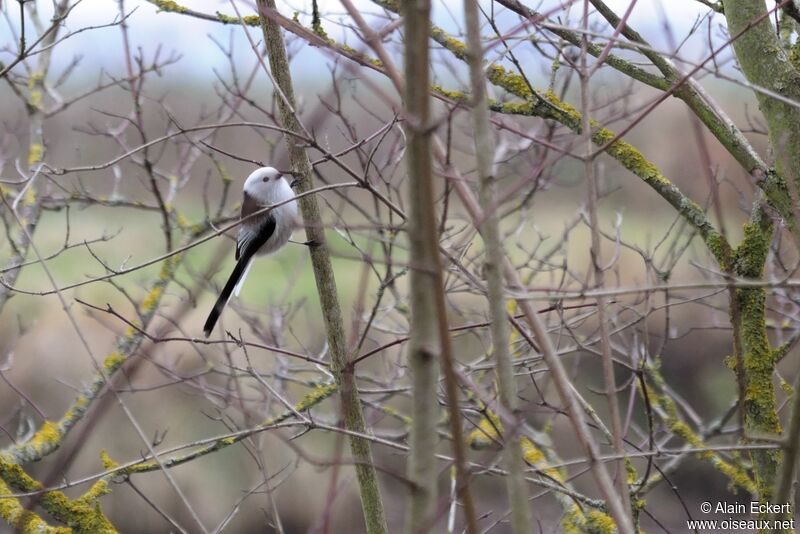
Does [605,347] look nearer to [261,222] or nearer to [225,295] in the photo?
[225,295]

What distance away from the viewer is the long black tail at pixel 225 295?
2654 millimetres

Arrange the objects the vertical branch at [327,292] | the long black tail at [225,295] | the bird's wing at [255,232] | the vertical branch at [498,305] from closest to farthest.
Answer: the vertical branch at [498,305] → the vertical branch at [327,292] → the long black tail at [225,295] → the bird's wing at [255,232]

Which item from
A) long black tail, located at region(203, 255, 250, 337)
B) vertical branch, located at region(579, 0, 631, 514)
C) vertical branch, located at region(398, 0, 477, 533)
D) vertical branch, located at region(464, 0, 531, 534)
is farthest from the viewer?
long black tail, located at region(203, 255, 250, 337)

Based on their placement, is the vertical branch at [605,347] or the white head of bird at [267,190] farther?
the white head of bird at [267,190]

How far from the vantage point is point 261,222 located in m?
3.03

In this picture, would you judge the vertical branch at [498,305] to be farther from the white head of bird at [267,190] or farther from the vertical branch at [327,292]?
the white head of bird at [267,190]

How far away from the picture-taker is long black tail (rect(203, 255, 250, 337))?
8.71 ft

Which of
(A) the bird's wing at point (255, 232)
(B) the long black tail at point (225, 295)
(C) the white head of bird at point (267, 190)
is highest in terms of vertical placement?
(C) the white head of bird at point (267, 190)

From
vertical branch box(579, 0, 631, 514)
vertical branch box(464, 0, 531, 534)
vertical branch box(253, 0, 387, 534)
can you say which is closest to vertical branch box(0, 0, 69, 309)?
vertical branch box(253, 0, 387, 534)

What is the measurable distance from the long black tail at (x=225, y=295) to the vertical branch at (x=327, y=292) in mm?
726

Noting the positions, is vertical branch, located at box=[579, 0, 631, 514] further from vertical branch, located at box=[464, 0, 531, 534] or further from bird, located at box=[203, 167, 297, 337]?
bird, located at box=[203, 167, 297, 337]

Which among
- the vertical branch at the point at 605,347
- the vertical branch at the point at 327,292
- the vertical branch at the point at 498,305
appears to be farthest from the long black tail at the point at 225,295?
the vertical branch at the point at 498,305

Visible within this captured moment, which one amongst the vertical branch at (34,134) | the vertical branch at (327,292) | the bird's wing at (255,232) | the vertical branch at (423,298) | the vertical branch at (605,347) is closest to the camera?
the vertical branch at (423,298)

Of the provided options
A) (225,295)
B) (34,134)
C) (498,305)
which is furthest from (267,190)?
(498,305)
